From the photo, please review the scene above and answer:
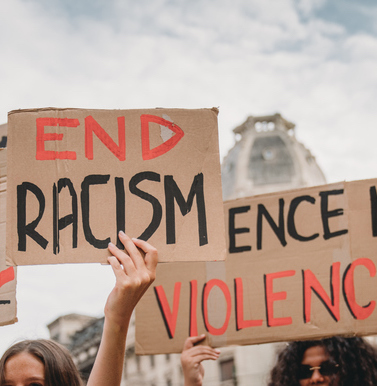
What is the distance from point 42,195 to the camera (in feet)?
6.78

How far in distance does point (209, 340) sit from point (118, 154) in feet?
4.20

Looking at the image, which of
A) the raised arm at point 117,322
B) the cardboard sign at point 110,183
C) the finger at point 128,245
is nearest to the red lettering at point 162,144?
the cardboard sign at point 110,183

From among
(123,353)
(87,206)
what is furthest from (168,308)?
(123,353)

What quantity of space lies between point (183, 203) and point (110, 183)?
254 mm

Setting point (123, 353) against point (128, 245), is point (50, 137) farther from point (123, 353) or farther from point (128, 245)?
point (123, 353)

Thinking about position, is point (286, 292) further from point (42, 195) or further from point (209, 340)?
point (42, 195)

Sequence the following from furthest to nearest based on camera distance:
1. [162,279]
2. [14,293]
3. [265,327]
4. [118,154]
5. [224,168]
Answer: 1. [224,168]
2. [162,279]
3. [265,327]
4. [14,293]
5. [118,154]

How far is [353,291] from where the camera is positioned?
296cm

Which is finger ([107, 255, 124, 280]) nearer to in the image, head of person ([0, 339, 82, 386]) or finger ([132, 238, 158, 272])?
finger ([132, 238, 158, 272])

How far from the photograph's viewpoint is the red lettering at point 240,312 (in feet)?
9.92

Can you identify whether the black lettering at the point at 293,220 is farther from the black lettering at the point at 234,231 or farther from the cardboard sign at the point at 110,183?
the cardboard sign at the point at 110,183

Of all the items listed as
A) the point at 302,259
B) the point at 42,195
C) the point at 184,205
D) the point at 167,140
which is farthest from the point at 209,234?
the point at 302,259

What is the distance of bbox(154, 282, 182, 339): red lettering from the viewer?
3.11 metres

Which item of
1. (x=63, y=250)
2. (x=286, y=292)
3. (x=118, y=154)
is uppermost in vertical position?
(x=118, y=154)
